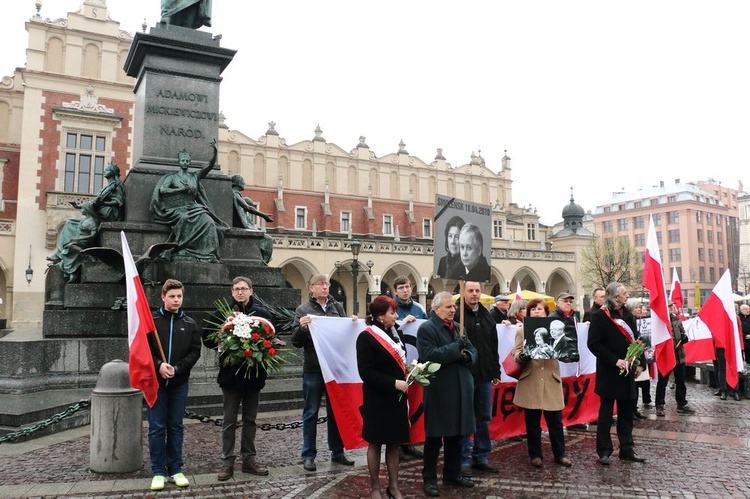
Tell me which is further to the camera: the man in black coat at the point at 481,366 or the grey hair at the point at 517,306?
the grey hair at the point at 517,306

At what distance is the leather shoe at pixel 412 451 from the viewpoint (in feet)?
19.4

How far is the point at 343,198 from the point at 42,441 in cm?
4449

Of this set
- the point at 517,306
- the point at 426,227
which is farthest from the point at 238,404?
the point at 426,227

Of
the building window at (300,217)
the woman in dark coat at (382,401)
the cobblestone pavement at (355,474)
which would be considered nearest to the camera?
the woman in dark coat at (382,401)

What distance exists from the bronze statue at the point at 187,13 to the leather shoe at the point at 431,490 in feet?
27.5

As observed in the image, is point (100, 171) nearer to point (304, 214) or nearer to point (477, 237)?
point (304, 214)

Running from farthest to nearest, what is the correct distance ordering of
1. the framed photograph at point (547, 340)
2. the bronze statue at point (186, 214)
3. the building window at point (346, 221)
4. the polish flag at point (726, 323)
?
the building window at point (346, 221)
the polish flag at point (726, 323)
the bronze statue at point (186, 214)
the framed photograph at point (547, 340)

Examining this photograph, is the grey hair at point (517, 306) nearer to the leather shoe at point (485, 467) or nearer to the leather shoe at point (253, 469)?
the leather shoe at point (485, 467)

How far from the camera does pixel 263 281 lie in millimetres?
9078

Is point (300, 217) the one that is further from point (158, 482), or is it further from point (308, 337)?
point (158, 482)

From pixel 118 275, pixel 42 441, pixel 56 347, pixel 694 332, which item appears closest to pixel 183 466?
pixel 42 441

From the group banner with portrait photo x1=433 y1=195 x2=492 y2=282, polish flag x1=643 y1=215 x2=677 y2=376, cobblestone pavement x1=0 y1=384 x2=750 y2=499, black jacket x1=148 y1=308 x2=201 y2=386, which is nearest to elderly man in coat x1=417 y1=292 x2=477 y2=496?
cobblestone pavement x1=0 y1=384 x2=750 y2=499

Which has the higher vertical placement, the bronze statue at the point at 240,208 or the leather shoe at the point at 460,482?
the bronze statue at the point at 240,208

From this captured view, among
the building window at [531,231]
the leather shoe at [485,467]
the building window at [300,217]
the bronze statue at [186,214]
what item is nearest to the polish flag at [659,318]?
Answer: the leather shoe at [485,467]
